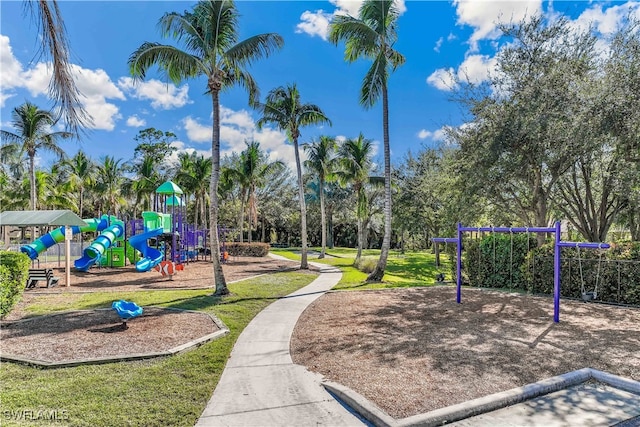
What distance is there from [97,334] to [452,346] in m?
6.54

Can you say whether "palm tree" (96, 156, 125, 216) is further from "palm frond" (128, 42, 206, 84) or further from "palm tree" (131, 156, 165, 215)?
"palm frond" (128, 42, 206, 84)

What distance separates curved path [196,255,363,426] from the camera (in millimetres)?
3932

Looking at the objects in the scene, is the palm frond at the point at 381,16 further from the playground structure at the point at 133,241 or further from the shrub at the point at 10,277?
the shrub at the point at 10,277

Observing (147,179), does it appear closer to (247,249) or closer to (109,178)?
(109,178)

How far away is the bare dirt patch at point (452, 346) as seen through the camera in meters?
4.71

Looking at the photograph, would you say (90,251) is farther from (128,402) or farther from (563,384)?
(563,384)

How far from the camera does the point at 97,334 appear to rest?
6.92 m

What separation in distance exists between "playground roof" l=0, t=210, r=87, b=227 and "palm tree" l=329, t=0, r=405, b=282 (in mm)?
13720

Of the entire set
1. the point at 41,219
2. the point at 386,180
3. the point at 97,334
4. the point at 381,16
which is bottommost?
the point at 97,334

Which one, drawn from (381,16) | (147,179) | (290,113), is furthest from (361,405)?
(147,179)

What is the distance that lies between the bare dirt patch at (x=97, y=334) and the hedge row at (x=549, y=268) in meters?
9.32

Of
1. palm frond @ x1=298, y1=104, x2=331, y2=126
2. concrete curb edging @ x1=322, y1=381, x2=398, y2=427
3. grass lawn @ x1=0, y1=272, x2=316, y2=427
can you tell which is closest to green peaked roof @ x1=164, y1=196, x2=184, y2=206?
palm frond @ x1=298, y1=104, x2=331, y2=126

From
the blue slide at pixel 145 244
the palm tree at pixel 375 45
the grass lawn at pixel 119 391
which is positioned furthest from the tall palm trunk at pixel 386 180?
the blue slide at pixel 145 244

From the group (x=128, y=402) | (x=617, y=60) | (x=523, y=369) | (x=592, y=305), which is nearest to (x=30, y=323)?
(x=128, y=402)
